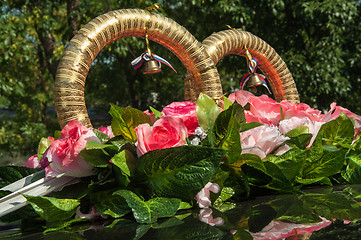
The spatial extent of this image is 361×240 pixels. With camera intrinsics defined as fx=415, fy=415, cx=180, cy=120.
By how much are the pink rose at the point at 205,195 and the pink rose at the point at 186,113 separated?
0.55 feet

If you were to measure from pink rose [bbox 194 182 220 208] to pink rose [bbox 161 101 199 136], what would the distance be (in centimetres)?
17

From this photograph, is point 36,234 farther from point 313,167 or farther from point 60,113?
point 313,167

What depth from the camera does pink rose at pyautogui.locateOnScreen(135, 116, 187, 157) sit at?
0.93 m

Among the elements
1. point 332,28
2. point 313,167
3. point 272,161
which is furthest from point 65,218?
point 332,28

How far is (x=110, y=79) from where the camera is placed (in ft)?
36.0

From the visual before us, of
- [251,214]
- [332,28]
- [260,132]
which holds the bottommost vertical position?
[251,214]

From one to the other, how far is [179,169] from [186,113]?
10.4 inches

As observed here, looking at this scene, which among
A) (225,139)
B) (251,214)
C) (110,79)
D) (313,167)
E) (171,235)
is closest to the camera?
(171,235)

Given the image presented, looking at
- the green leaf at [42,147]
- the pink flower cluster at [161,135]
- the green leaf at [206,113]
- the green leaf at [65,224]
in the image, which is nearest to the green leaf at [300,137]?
the green leaf at [206,113]

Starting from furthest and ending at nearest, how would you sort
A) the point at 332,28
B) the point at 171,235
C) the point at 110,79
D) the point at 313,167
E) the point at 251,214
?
the point at 110,79
the point at 332,28
the point at 313,167
the point at 251,214
the point at 171,235

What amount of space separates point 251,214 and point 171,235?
0.20m

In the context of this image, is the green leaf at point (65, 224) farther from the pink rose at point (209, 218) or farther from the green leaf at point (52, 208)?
the pink rose at point (209, 218)

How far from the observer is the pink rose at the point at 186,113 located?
108 cm

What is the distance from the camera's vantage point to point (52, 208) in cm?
86
